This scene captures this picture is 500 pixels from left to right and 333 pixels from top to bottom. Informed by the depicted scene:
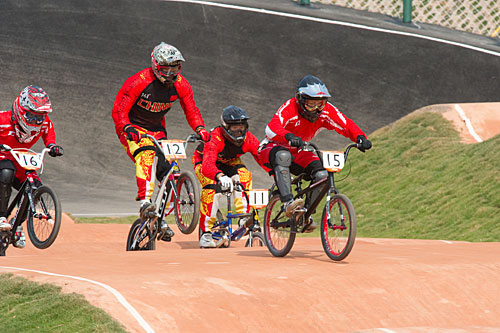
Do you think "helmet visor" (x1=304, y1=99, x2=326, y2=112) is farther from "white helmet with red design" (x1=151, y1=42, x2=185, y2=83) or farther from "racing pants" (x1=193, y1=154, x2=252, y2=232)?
"racing pants" (x1=193, y1=154, x2=252, y2=232)

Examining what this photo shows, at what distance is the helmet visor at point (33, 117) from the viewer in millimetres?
9930

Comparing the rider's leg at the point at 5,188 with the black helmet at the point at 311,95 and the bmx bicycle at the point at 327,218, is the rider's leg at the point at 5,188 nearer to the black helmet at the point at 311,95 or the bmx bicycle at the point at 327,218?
the bmx bicycle at the point at 327,218

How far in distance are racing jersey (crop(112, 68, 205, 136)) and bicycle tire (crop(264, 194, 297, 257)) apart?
2.22 m

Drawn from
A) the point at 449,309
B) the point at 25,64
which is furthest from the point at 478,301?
the point at 25,64

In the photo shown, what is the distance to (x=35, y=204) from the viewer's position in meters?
9.60

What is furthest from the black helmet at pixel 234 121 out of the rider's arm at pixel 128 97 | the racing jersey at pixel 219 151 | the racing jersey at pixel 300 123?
the racing jersey at pixel 300 123

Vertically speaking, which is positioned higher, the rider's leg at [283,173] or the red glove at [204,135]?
the red glove at [204,135]

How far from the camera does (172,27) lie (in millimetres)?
24016

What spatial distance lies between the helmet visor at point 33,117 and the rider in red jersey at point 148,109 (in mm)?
923

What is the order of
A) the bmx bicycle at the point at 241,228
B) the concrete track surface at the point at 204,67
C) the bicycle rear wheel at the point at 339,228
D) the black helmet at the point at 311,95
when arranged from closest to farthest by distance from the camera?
the bicycle rear wheel at the point at 339,228, the black helmet at the point at 311,95, the bmx bicycle at the point at 241,228, the concrete track surface at the point at 204,67

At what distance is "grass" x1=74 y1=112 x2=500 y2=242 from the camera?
1396cm

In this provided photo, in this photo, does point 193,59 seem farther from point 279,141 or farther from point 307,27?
point 279,141

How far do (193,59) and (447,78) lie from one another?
762cm

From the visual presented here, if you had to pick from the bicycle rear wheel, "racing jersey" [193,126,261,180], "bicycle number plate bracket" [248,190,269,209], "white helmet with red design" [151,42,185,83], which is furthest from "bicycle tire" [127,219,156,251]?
the bicycle rear wheel
